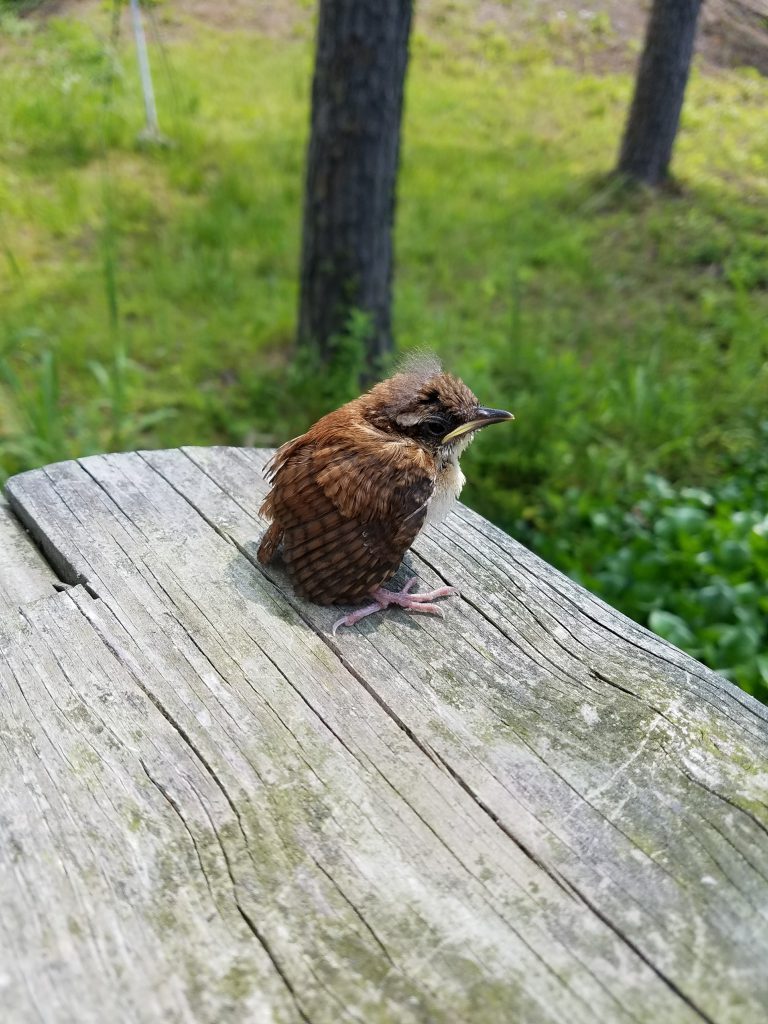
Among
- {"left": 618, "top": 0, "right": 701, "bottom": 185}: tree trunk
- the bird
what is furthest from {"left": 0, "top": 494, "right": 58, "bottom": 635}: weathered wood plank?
{"left": 618, "top": 0, "right": 701, "bottom": 185}: tree trunk

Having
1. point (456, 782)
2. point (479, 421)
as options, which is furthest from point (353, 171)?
point (456, 782)

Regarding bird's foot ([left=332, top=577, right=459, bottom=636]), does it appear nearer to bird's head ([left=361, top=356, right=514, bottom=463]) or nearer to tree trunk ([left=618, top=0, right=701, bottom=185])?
bird's head ([left=361, top=356, right=514, bottom=463])

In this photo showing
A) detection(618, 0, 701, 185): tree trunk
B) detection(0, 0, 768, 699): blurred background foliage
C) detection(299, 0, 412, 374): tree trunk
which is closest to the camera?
detection(0, 0, 768, 699): blurred background foliage

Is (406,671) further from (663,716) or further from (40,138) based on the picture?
(40,138)

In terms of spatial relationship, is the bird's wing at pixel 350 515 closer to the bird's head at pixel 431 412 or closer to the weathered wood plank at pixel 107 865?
the bird's head at pixel 431 412

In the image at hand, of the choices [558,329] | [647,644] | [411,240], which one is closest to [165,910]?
[647,644]

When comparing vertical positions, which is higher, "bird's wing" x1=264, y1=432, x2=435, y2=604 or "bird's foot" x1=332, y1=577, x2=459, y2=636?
"bird's wing" x1=264, y1=432, x2=435, y2=604
